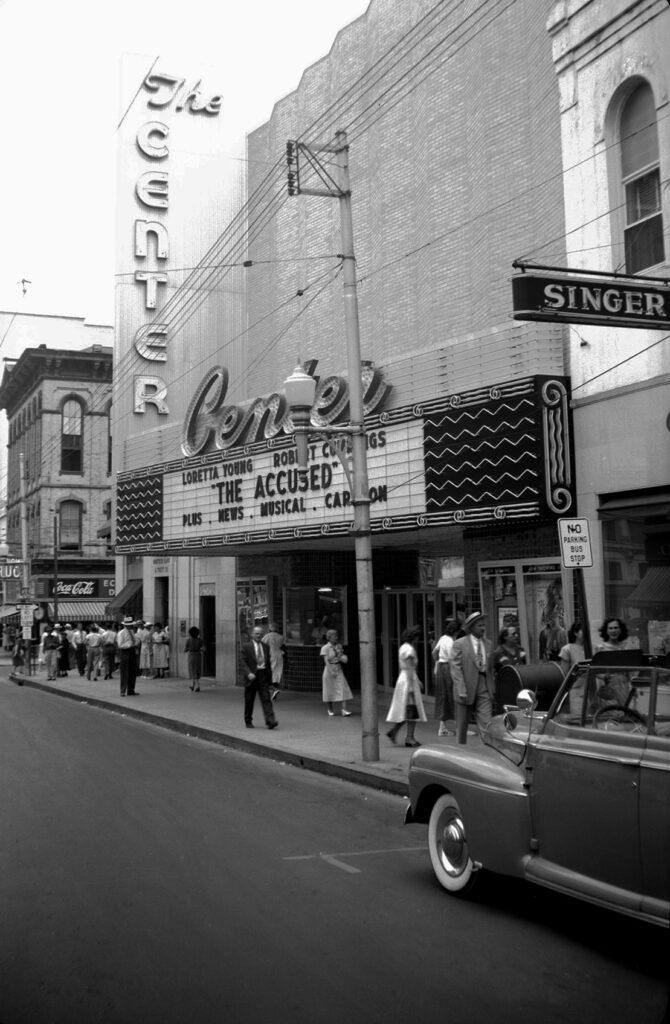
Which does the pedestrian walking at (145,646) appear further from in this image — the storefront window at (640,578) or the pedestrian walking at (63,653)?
the storefront window at (640,578)

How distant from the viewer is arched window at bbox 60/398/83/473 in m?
56.1

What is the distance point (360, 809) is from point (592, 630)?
17.0ft

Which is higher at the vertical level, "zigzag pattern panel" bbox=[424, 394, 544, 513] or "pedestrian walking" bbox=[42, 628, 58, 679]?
"zigzag pattern panel" bbox=[424, 394, 544, 513]

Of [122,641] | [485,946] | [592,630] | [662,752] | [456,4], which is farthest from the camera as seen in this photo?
[122,641]

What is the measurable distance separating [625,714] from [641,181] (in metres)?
10.2

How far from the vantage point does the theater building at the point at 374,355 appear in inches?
607

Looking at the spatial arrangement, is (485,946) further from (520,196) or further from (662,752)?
(520,196)

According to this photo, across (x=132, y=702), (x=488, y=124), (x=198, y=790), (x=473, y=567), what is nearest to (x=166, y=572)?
(x=132, y=702)

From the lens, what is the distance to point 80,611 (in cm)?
5259

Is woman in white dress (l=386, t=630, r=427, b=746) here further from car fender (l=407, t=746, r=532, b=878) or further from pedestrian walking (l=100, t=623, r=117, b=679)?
pedestrian walking (l=100, t=623, r=117, b=679)

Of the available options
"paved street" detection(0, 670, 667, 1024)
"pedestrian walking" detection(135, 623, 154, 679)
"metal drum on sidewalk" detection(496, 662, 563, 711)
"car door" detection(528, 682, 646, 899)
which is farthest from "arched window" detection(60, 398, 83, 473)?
"car door" detection(528, 682, 646, 899)

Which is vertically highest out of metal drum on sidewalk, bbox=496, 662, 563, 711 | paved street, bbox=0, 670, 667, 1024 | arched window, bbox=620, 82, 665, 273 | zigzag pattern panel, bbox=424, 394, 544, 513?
arched window, bbox=620, 82, 665, 273

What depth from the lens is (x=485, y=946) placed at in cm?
577

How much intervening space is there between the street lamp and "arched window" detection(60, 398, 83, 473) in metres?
45.2
